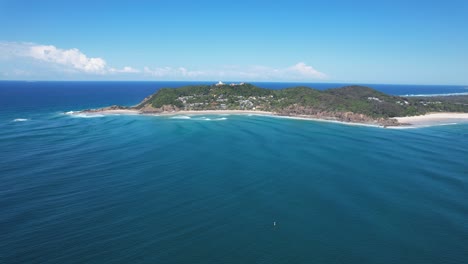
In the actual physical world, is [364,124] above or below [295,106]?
below

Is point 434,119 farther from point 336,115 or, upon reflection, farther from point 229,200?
point 229,200

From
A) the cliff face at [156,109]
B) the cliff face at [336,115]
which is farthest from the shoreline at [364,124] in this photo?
the cliff face at [156,109]

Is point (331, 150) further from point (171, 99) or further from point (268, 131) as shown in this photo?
point (171, 99)

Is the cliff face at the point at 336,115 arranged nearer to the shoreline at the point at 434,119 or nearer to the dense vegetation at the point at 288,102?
the dense vegetation at the point at 288,102

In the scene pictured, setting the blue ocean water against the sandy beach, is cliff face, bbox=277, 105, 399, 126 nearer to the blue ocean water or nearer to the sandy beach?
the sandy beach

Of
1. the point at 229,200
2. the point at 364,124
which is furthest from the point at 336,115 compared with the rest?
the point at 229,200

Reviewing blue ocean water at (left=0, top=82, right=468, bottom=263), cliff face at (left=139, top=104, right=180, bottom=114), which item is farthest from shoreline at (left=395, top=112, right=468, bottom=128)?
cliff face at (left=139, top=104, right=180, bottom=114)
